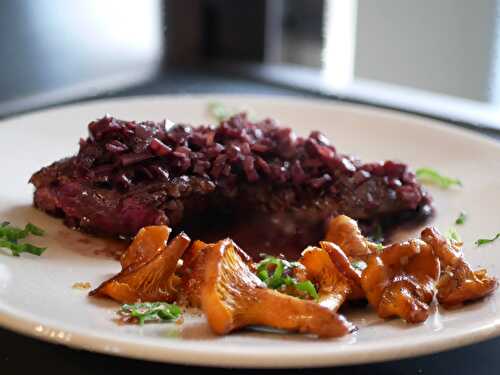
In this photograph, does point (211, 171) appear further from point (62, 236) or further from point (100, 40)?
point (100, 40)

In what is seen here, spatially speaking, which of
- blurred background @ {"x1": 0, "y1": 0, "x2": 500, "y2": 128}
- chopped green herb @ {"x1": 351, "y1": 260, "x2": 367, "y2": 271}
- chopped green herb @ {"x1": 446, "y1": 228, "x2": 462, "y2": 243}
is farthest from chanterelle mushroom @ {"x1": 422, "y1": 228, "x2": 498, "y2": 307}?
blurred background @ {"x1": 0, "y1": 0, "x2": 500, "y2": 128}

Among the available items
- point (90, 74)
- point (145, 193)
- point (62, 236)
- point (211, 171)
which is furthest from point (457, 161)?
point (90, 74)

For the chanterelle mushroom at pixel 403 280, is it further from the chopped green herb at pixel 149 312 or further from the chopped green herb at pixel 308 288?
the chopped green herb at pixel 149 312

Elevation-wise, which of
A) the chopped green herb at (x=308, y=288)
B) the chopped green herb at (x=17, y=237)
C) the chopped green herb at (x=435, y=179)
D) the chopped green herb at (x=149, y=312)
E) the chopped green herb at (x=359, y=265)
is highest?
the chopped green herb at (x=308, y=288)

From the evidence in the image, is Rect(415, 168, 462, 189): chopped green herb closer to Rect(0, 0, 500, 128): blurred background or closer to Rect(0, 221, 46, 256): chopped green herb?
Rect(0, 0, 500, 128): blurred background

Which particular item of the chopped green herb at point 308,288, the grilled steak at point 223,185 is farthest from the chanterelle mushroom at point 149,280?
the grilled steak at point 223,185

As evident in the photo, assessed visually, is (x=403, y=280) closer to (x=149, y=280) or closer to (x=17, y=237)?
(x=149, y=280)
